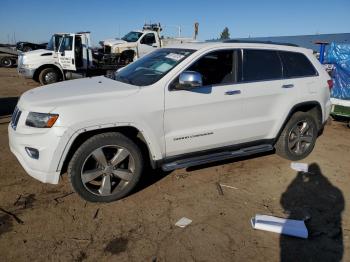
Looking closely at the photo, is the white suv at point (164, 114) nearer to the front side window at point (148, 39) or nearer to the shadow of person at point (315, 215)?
the shadow of person at point (315, 215)

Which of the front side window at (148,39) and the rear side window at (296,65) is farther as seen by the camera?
the front side window at (148,39)

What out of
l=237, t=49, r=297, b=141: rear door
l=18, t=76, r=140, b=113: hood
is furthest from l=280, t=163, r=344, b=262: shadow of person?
l=18, t=76, r=140, b=113: hood

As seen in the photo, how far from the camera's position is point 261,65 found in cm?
467

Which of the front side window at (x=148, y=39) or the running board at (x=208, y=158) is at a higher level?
the front side window at (x=148, y=39)

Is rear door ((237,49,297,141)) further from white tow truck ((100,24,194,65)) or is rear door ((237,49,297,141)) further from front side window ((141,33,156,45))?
front side window ((141,33,156,45))

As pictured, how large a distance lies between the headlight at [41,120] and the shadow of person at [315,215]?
102 inches

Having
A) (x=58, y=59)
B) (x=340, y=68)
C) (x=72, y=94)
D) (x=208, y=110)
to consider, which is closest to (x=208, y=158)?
(x=208, y=110)

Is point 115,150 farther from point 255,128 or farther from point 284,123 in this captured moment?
point 284,123

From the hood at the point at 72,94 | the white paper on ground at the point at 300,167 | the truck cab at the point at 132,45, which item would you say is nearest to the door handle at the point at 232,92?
the hood at the point at 72,94

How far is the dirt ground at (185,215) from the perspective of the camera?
3.09 metres

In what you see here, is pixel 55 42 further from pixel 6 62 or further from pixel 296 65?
pixel 6 62

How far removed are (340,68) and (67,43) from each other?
32.8 ft

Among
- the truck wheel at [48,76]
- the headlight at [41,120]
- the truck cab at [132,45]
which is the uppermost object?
the truck cab at [132,45]

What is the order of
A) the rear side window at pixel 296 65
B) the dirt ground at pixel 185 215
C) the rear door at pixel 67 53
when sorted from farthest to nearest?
the rear door at pixel 67 53, the rear side window at pixel 296 65, the dirt ground at pixel 185 215
